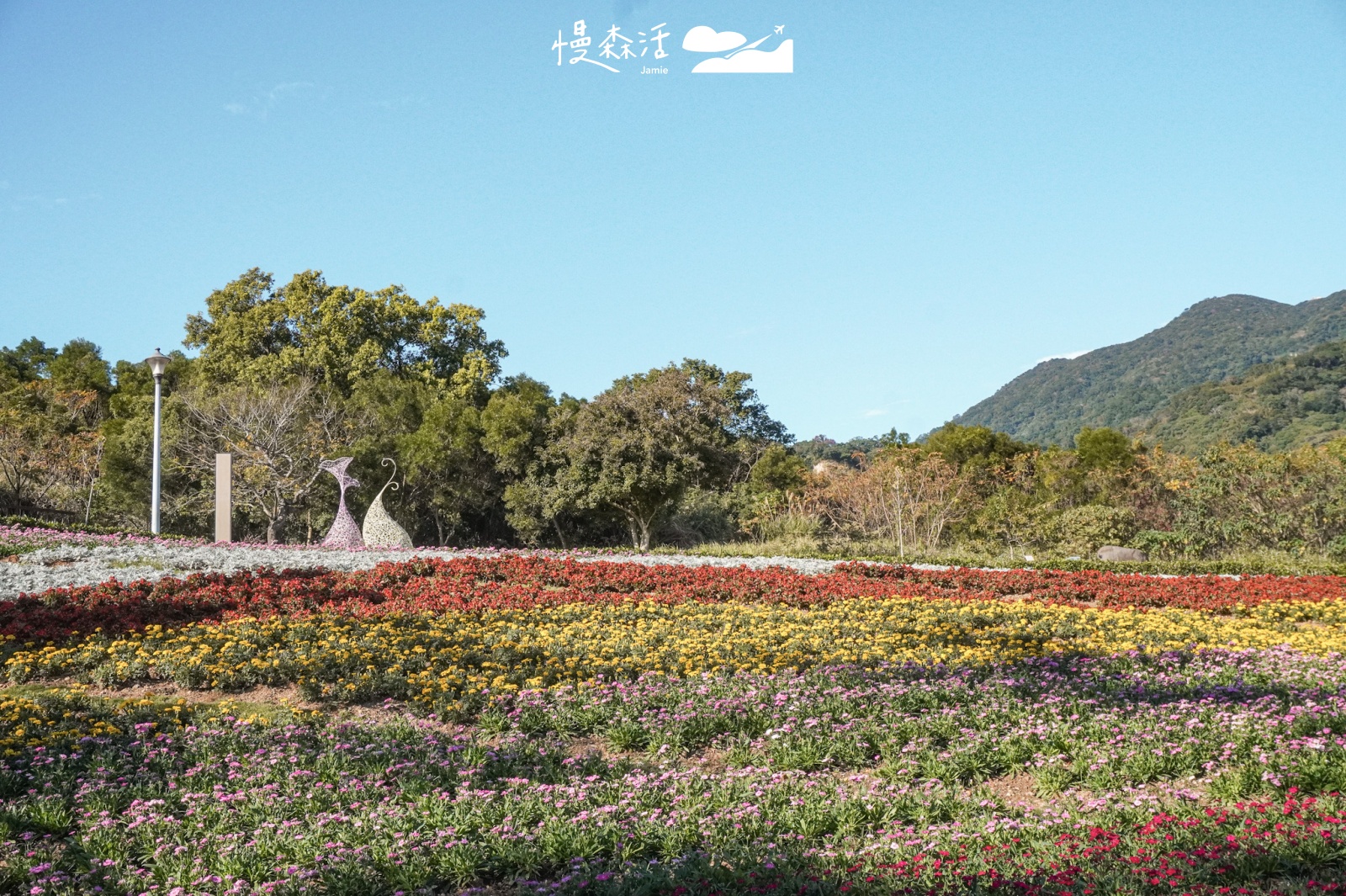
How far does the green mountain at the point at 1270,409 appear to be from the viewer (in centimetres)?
3412

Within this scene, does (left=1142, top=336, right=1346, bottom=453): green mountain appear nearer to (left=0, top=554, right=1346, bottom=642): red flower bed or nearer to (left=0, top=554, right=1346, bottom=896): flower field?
(left=0, top=554, right=1346, bottom=642): red flower bed

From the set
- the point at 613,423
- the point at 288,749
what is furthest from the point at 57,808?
the point at 613,423

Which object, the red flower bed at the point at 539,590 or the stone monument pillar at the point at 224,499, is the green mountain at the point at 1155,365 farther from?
the stone monument pillar at the point at 224,499

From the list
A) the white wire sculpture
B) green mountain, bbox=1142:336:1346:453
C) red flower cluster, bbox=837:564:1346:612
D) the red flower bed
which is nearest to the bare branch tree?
the white wire sculpture

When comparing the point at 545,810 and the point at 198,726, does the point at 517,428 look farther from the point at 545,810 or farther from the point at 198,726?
the point at 545,810

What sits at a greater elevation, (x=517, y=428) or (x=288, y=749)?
(x=517, y=428)

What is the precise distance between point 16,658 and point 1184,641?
27.4 ft

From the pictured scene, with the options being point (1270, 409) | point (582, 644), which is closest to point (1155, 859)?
point (582, 644)

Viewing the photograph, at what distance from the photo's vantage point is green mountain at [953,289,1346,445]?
2410 inches

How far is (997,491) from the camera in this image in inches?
847

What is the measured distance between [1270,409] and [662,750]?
125 feet

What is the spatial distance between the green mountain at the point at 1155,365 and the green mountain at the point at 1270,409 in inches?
561

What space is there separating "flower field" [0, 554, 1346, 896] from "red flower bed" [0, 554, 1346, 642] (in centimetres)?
13

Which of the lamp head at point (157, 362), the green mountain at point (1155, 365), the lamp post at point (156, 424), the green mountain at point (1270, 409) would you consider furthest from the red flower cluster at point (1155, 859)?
the green mountain at point (1155, 365)
